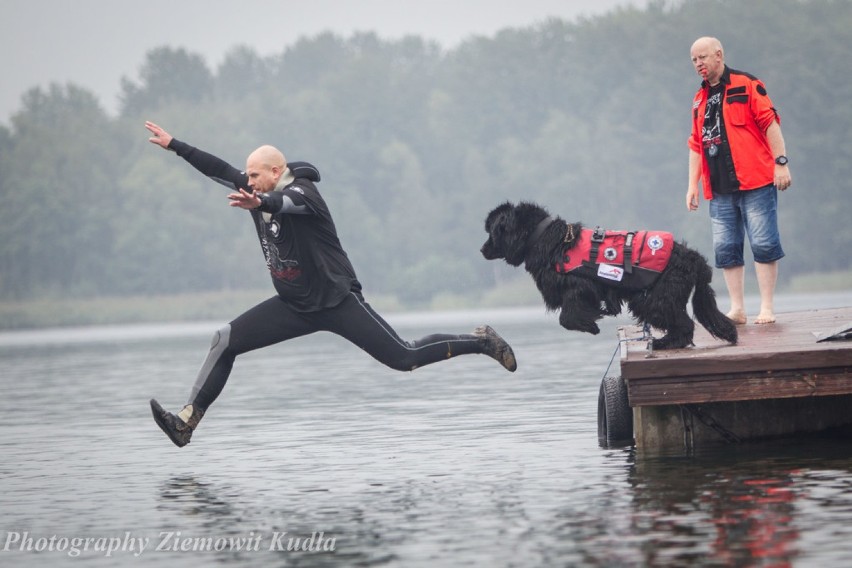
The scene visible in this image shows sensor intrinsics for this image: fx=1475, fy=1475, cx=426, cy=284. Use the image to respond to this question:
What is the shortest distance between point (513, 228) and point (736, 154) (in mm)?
1880

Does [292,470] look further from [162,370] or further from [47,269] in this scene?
[47,269]

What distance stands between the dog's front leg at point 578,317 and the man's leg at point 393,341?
450 millimetres

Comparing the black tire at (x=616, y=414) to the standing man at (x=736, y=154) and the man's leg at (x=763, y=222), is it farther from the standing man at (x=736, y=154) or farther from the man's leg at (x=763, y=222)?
the man's leg at (x=763, y=222)

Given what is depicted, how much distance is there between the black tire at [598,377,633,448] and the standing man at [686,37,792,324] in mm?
1420

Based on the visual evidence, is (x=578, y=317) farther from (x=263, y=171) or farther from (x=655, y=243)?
(x=263, y=171)

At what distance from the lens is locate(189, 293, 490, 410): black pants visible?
8719 mm

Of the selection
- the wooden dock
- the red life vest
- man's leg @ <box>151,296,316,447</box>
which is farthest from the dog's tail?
man's leg @ <box>151,296,316,447</box>

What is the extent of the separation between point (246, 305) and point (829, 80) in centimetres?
3575

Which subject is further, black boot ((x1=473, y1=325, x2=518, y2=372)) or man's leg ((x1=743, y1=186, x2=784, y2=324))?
man's leg ((x1=743, y1=186, x2=784, y2=324))

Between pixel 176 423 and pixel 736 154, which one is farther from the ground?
pixel 736 154

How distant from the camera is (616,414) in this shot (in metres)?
9.37

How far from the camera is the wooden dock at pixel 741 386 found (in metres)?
7.75

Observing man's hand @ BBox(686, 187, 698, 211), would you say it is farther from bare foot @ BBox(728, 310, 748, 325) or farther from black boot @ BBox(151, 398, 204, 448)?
black boot @ BBox(151, 398, 204, 448)

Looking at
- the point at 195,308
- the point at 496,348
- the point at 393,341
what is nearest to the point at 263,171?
the point at 393,341
